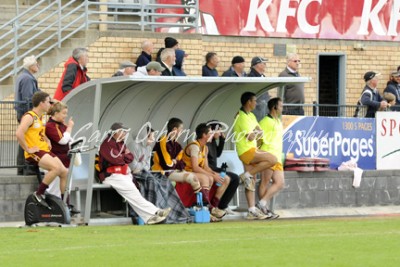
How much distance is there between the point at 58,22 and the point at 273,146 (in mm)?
5083

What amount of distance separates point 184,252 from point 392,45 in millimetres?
17398

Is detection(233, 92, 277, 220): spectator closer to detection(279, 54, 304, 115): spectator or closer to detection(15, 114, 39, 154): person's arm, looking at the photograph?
detection(279, 54, 304, 115): spectator

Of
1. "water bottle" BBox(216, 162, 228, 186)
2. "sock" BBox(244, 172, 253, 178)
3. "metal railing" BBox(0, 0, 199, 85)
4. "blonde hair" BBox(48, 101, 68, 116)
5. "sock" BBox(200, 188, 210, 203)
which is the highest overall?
"metal railing" BBox(0, 0, 199, 85)

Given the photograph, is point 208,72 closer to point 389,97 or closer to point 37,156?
point 389,97

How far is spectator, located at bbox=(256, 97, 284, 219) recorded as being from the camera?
21859 mm

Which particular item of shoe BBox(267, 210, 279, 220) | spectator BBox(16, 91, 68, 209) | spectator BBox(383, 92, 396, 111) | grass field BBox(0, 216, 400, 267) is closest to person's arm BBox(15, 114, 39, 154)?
spectator BBox(16, 91, 68, 209)

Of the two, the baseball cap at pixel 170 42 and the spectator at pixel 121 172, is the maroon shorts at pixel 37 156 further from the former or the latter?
the baseball cap at pixel 170 42

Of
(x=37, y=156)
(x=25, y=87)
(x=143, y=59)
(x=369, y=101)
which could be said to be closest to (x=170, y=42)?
(x=143, y=59)

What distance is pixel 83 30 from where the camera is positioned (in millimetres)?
25188

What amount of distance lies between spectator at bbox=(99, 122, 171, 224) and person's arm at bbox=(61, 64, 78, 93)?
4.87ft

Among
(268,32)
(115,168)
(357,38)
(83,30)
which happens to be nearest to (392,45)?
(357,38)

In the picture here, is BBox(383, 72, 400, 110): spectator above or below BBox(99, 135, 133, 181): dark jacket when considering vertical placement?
above

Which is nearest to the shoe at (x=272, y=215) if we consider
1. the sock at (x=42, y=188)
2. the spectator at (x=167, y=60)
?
the spectator at (x=167, y=60)

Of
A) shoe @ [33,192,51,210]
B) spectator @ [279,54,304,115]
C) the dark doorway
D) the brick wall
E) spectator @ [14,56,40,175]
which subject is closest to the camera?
shoe @ [33,192,51,210]
